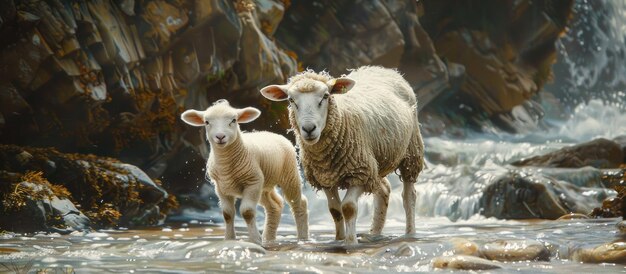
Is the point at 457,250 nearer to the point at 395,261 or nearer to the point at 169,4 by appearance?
the point at 395,261

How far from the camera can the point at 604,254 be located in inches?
303

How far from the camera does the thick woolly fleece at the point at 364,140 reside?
8.76 m

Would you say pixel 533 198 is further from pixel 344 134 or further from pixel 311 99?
pixel 311 99

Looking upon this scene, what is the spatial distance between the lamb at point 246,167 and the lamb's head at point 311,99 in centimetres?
64

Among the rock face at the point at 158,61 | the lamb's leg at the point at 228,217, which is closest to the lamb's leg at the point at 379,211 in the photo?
the lamb's leg at the point at 228,217

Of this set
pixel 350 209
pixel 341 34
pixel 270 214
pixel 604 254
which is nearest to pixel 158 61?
pixel 270 214

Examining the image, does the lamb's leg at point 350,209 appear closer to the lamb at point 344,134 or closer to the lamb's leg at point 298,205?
the lamb at point 344,134

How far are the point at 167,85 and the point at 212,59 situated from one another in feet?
2.98

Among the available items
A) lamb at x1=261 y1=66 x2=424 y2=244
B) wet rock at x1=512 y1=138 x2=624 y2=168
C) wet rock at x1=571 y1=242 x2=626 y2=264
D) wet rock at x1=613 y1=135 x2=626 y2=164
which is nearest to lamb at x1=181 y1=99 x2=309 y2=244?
lamb at x1=261 y1=66 x2=424 y2=244

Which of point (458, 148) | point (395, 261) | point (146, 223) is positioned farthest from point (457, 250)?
point (458, 148)

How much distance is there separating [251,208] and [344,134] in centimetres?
120

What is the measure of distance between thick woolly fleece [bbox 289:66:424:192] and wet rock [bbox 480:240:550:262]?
1385mm

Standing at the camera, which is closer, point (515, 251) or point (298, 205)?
point (515, 251)

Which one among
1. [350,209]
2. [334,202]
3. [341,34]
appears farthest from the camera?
[341,34]
